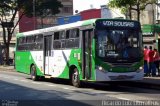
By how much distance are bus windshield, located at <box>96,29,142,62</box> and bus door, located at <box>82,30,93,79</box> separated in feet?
2.11

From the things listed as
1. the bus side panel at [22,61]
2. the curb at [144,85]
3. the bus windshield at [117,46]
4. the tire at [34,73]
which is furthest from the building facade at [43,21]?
the bus windshield at [117,46]

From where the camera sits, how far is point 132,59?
1970 centimetres

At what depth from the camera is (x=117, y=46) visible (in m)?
19.5

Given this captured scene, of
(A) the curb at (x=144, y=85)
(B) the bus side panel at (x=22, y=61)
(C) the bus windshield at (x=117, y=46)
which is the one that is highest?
(C) the bus windshield at (x=117, y=46)

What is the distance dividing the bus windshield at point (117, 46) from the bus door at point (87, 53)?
64 centimetres

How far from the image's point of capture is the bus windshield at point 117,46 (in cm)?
1941

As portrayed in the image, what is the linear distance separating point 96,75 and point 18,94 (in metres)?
3.32

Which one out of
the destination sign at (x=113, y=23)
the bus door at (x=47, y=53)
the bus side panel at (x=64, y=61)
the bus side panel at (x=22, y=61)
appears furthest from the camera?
the bus side panel at (x=22, y=61)

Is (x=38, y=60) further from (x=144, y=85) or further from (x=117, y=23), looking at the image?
(x=117, y=23)

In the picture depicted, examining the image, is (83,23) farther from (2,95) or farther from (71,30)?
(2,95)

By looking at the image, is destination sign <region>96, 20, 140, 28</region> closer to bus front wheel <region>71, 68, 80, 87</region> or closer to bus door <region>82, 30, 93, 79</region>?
bus door <region>82, 30, 93, 79</region>

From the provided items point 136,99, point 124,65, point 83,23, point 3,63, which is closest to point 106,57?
point 124,65

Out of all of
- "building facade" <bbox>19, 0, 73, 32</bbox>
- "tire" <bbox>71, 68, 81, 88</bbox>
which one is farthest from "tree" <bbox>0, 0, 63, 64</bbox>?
"tire" <bbox>71, 68, 81, 88</bbox>

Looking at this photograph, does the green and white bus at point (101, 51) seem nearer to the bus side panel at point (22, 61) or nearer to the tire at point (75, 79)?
the tire at point (75, 79)
